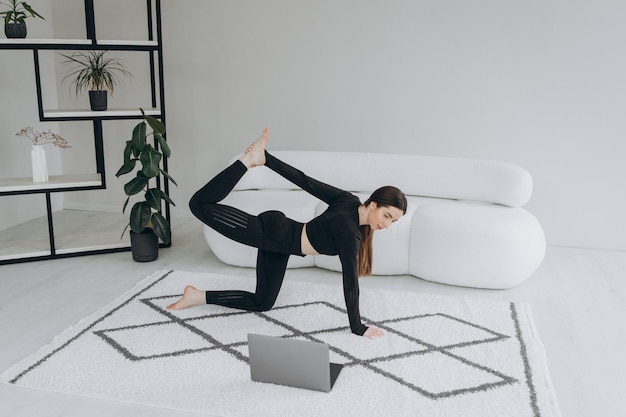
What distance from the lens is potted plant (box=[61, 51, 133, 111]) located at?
3.83m

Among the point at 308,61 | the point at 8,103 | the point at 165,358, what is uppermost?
the point at 308,61

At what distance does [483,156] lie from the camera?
4332 mm

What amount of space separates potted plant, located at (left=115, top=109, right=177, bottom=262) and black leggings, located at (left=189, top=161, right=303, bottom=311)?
39.9 inches

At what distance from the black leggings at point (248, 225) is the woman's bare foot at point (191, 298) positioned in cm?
33

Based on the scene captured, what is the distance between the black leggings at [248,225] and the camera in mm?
2738

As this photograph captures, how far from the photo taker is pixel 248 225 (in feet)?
9.15

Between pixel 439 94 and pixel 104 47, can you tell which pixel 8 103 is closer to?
pixel 104 47

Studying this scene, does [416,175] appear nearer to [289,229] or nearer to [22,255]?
[289,229]

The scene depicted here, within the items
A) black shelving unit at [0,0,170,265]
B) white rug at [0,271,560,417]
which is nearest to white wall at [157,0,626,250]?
black shelving unit at [0,0,170,265]

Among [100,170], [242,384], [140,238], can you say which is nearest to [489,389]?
[242,384]

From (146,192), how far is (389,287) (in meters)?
1.62

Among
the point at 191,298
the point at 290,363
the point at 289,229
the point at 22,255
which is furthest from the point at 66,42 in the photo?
the point at 290,363

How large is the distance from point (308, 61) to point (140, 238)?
185cm

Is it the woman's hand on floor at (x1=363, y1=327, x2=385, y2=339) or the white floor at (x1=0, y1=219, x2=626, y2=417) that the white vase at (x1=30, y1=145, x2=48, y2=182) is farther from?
the woman's hand on floor at (x1=363, y1=327, x2=385, y2=339)
